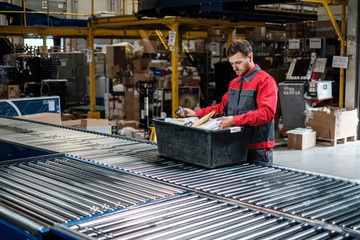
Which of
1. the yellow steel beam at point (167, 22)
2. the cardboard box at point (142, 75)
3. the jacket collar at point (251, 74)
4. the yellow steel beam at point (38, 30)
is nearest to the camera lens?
the jacket collar at point (251, 74)

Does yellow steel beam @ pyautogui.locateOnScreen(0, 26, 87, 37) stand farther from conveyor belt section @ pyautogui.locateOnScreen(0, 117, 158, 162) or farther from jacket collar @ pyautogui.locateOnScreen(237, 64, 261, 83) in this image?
jacket collar @ pyautogui.locateOnScreen(237, 64, 261, 83)

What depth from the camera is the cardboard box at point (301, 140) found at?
29.4 ft

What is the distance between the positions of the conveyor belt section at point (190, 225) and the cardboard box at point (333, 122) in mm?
7503

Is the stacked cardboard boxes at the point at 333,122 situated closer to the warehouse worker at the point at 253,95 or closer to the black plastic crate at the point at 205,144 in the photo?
the warehouse worker at the point at 253,95

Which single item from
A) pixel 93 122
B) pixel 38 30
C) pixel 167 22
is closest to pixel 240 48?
pixel 93 122

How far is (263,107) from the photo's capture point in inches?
125

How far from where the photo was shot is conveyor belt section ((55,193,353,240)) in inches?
71.9

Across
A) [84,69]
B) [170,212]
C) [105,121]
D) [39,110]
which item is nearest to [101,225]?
[170,212]

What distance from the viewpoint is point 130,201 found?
2266mm

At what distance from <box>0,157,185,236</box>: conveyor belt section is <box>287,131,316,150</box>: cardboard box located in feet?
21.8

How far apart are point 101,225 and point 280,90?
8620mm

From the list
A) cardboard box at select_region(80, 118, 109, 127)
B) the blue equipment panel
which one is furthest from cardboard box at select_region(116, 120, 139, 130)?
the blue equipment panel

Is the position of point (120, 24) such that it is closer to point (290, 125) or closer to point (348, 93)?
point (290, 125)

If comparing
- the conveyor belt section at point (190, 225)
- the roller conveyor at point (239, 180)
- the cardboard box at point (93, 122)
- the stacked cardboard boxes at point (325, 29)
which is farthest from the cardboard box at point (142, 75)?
the conveyor belt section at point (190, 225)
